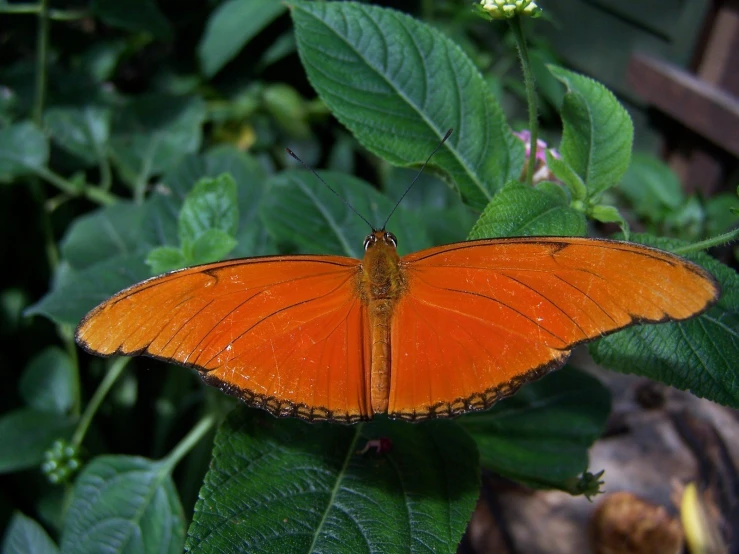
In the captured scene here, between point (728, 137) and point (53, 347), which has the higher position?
point (728, 137)

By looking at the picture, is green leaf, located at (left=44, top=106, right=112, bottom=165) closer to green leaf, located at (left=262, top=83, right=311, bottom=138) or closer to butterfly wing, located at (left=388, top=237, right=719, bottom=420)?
green leaf, located at (left=262, top=83, right=311, bottom=138)

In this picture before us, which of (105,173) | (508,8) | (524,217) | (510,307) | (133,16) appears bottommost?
(105,173)

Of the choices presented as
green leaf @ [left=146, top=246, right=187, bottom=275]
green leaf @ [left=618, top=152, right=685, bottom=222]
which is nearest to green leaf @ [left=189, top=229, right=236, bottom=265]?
green leaf @ [left=146, top=246, right=187, bottom=275]

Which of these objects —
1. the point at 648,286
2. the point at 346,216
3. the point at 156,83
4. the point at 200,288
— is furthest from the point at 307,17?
the point at 156,83

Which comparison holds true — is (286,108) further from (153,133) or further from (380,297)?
(380,297)

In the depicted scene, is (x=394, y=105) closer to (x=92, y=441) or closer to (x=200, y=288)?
(x=200, y=288)

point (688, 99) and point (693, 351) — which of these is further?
point (688, 99)

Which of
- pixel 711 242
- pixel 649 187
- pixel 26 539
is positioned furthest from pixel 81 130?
pixel 649 187

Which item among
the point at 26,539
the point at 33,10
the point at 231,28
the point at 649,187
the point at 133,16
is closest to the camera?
the point at 26,539
